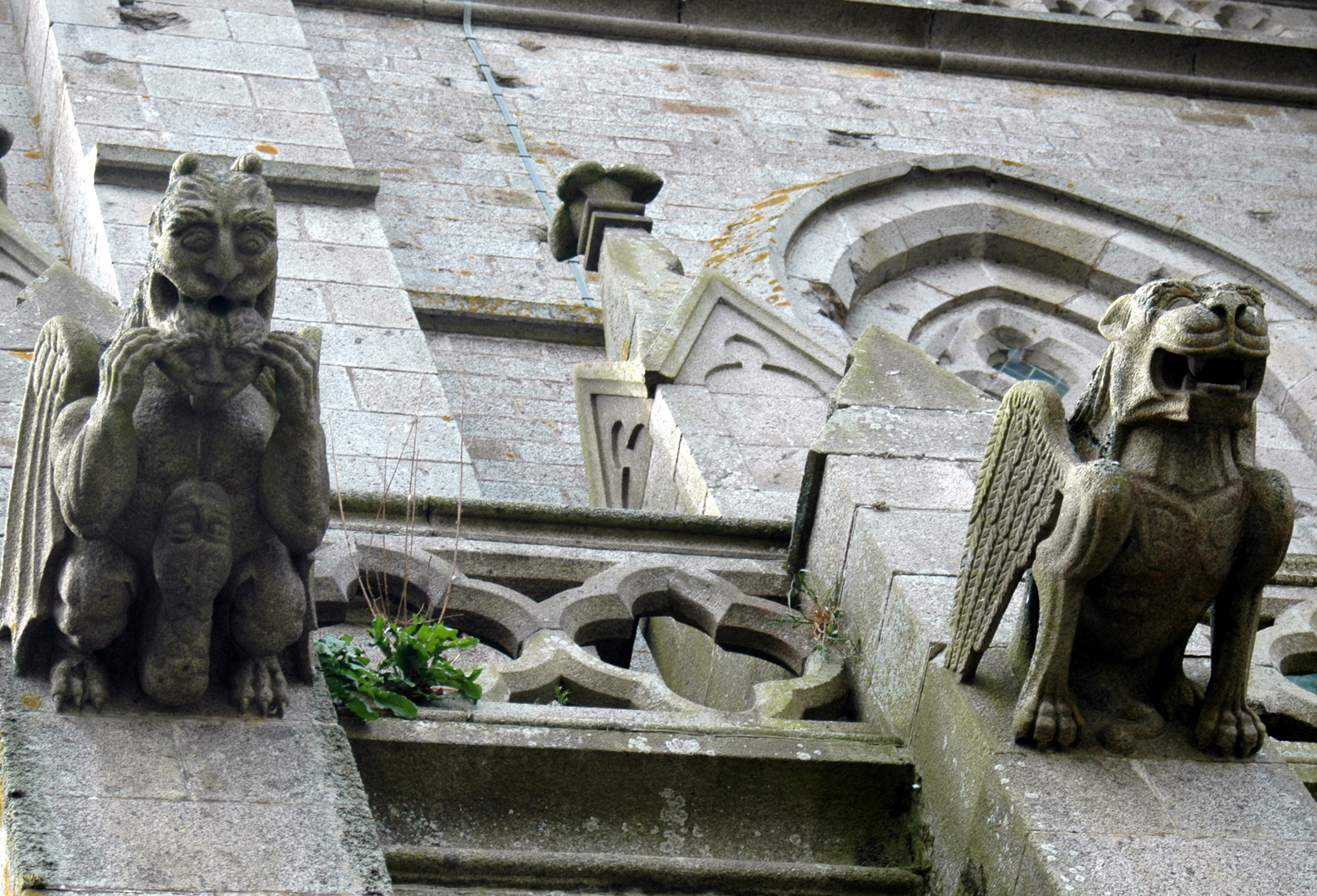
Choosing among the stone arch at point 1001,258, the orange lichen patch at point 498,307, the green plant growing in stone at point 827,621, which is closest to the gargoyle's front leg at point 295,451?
the green plant growing in stone at point 827,621

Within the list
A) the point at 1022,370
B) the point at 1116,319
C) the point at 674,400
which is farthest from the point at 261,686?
the point at 1022,370

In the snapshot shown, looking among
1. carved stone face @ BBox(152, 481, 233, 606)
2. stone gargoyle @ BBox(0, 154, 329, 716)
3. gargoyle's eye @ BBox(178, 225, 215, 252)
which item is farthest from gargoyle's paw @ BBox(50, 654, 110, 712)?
gargoyle's eye @ BBox(178, 225, 215, 252)

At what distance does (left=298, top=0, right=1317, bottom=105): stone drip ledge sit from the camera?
465 inches

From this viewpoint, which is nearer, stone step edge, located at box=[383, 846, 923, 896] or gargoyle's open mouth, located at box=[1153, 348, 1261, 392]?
gargoyle's open mouth, located at box=[1153, 348, 1261, 392]

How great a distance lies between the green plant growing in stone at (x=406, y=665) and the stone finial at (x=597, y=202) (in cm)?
424

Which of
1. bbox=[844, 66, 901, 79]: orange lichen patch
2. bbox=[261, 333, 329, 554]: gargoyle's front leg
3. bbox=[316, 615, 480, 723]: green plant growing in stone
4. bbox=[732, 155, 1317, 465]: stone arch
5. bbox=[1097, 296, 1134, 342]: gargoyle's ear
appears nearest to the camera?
bbox=[261, 333, 329, 554]: gargoyle's front leg

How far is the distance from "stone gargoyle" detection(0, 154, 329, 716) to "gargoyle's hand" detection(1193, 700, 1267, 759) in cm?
191

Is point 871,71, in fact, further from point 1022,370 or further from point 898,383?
point 898,383

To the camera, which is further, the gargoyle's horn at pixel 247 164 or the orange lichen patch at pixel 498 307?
the orange lichen patch at pixel 498 307

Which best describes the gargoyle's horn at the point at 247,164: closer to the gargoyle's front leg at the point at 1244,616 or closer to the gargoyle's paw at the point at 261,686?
the gargoyle's paw at the point at 261,686

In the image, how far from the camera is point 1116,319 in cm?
377

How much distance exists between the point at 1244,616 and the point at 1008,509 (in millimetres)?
533

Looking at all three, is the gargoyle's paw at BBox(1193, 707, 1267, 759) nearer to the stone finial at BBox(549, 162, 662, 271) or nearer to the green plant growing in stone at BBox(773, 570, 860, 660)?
the green plant growing in stone at BBox(773, 570, 860, 660)

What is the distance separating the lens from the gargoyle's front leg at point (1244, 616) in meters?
3.66
